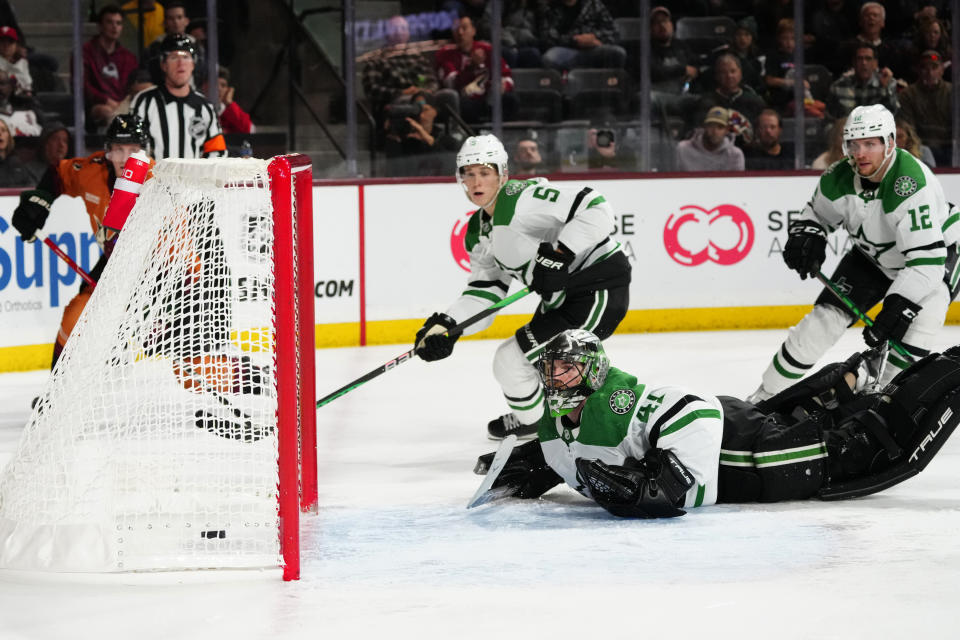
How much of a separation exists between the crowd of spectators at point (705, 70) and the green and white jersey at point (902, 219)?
3.00 metres

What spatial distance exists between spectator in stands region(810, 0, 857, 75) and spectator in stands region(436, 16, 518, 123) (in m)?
1.88

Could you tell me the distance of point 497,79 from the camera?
7793 millimetres

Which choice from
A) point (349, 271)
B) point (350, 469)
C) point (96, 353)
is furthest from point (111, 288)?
point (349, 271)

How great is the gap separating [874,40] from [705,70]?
1.07 meters

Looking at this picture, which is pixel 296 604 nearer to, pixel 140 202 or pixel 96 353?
pixel 96 353

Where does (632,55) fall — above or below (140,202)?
above

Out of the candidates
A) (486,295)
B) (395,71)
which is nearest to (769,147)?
(395,71)

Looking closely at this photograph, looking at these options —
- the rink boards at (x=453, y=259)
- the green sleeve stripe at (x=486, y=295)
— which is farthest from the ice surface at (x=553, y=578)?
the rink boards at (x=453, y=259)

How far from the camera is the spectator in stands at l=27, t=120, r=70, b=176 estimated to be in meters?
6.95

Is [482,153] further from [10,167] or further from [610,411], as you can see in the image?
[10,167]

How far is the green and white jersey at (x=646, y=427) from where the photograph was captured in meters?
3.51

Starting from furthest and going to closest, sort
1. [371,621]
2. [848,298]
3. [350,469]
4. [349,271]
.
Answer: [349,271] → [848,298] → [350,469] → [371,621]

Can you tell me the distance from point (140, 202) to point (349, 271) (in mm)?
3845

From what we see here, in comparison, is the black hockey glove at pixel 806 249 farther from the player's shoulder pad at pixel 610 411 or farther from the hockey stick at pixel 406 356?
the player's shoulder pad at pixel 610 411
